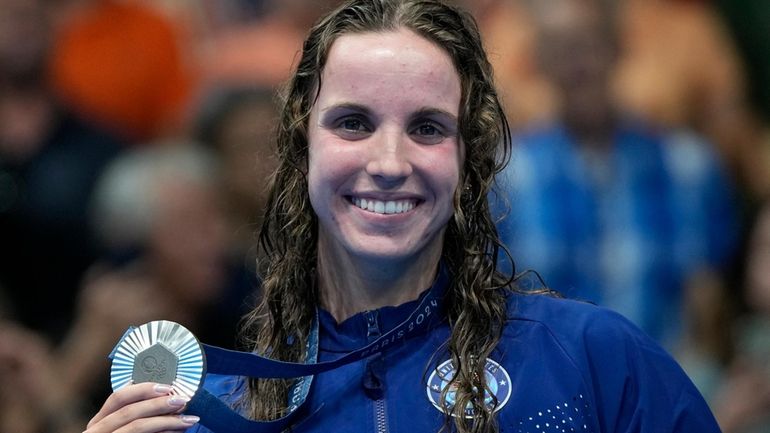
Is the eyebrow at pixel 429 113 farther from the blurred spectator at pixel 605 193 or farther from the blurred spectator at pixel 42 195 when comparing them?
the blurred spectator at pixel 42 195

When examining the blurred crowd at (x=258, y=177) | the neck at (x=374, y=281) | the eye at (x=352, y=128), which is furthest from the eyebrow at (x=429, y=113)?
the blurred crowd at (x=258, y=177)

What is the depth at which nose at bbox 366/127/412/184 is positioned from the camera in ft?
8.85

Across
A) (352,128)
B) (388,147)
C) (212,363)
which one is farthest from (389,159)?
(212,363)

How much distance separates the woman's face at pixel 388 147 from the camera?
8.95 feet

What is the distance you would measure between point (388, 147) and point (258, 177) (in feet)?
7.86

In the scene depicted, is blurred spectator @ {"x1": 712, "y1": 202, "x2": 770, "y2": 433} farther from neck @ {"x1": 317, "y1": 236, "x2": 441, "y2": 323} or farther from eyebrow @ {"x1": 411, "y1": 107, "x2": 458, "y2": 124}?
eyebrow @ {"x1": 411, "y1": 107, "x2": 458, "y2": 124}

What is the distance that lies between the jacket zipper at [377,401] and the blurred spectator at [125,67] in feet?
8.87

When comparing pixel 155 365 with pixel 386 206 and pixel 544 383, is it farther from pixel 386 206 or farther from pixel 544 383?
pixel 544 383

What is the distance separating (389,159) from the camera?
2699 mm

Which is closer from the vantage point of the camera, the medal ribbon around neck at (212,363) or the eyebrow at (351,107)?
the medal ribbon around neck at (212,363)

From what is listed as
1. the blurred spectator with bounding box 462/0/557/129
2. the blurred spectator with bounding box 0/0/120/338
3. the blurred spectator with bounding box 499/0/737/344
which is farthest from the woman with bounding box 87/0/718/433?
the blurred spectator with bounding box 462/0/557/129

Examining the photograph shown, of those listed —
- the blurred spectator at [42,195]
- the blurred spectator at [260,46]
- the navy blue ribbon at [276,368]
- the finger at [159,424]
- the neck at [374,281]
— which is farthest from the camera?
the blurred spectator at [260,46]

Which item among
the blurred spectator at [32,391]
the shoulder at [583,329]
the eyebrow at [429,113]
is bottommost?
the blurred spectator at [32,391]

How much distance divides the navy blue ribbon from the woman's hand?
53mm
